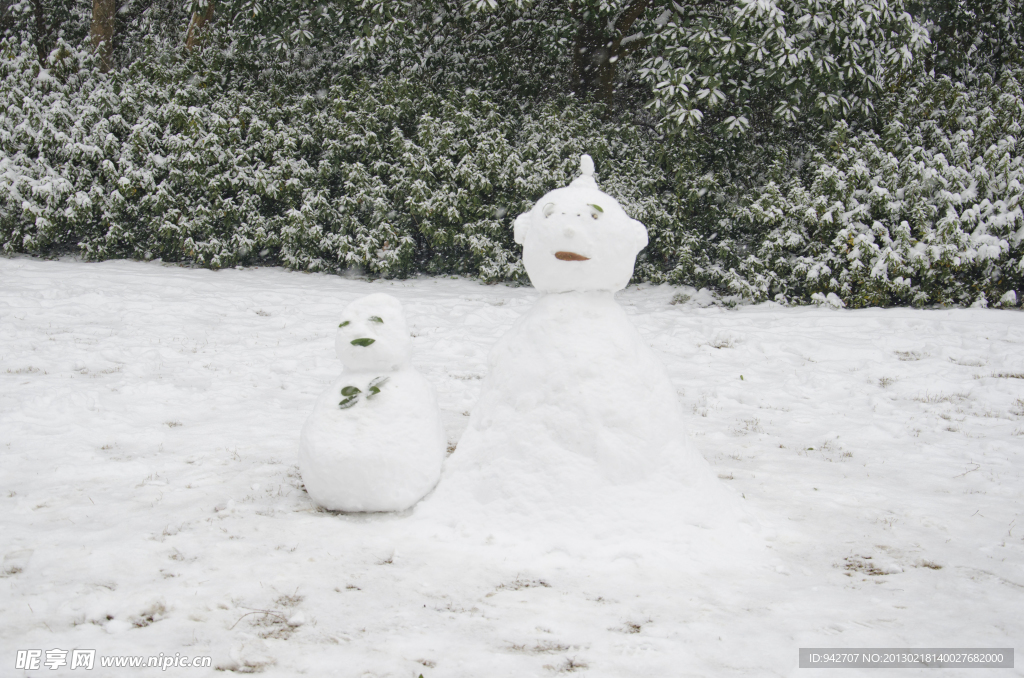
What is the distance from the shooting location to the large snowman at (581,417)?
338 centimetres

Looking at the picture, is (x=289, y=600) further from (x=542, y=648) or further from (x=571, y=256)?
(x=571, y=256)

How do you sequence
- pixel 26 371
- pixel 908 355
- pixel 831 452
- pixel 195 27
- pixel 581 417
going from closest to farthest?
pixel 581 417 < pixel 831 452 < pixel 26 371 < pixel 908 355 < pixel 195 27

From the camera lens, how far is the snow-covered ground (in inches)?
101

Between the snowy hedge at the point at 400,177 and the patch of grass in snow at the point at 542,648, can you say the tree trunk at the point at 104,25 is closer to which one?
the snowy hedge at the point at 400,177

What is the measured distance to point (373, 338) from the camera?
→ 3641mm

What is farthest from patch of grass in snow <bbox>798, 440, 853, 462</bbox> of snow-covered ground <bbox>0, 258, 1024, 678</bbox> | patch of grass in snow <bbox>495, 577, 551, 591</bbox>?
patch of grass in snow <bbox>495, 577, 551, 591</bbox>

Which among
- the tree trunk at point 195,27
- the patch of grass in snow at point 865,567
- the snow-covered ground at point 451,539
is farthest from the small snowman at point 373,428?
the tree trunk at point 195,27

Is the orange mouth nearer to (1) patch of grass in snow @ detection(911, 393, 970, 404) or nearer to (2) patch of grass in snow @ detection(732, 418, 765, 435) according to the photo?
(2) patch of grass in snow @ detection(732, 418, 765, 435)

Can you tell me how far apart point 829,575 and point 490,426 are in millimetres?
1823

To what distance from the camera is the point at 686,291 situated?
32.6ft

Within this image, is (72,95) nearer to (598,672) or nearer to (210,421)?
(210,421)

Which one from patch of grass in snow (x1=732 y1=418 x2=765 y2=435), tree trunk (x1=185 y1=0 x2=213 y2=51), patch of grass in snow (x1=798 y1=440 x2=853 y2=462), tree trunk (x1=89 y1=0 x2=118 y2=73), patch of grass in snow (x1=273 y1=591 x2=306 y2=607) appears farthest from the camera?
tree trunk (x1=89 y1=0 x2=118 y2=73)

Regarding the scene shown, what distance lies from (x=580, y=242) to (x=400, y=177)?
681 centimetres

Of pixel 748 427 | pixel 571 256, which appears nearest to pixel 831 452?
pixel 748 427
